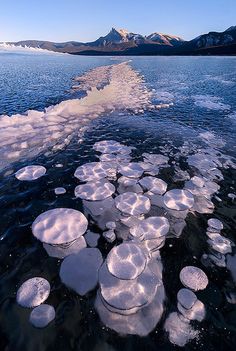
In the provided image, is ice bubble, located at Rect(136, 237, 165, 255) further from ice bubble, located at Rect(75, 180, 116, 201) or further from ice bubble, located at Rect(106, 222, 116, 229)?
ice bubble, located at Rect(75, 180, 116, 201)

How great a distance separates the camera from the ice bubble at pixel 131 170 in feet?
29.9

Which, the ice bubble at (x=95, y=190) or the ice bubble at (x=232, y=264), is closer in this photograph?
the ice bubble at (x=232, y=264)

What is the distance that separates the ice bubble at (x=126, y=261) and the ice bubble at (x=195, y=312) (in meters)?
1.07

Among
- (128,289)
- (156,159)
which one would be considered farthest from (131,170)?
(128,289)

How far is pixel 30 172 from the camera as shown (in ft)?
30.8

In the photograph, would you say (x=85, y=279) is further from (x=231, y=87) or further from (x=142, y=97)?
(x=231, y=87)

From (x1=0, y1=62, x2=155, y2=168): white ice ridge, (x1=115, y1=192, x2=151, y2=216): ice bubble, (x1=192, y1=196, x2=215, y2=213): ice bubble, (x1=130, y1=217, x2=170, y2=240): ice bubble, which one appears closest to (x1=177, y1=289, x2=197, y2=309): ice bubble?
(x1=130, y1=217, x2=170, y2=240): ice bubble

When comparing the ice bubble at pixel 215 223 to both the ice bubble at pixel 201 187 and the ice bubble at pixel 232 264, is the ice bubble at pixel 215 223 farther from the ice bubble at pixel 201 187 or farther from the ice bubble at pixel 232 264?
the ice bubble at pixel 201 187

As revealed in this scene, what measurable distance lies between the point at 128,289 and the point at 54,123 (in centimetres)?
1242

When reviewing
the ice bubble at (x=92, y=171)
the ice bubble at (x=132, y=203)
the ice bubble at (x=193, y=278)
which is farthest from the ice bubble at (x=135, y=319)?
the ice bubble at (x=92, y=171)

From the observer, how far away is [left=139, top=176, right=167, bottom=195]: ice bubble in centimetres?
816

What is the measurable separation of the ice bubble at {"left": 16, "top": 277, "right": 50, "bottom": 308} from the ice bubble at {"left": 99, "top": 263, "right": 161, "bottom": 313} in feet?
3.78

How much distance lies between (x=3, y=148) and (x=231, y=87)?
1127 inches

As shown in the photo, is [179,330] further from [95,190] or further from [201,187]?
[201,187]
